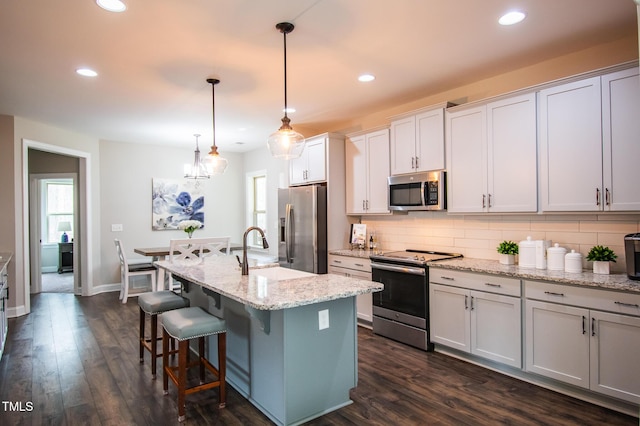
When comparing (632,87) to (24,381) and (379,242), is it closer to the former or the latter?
(379,242)

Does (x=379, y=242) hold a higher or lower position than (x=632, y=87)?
lower

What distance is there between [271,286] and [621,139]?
269cm

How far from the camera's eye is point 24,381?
3146mm

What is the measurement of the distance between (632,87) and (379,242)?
3.05 m

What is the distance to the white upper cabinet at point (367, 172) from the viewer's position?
4.62 m

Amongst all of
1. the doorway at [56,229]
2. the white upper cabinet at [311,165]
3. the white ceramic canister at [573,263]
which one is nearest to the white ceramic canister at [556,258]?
the white ceramic canister at [573,263]

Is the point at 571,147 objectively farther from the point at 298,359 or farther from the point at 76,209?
the point at 76,209

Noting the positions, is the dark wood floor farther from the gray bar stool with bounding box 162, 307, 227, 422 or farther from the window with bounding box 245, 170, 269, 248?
the window with bounding box 245, 170, 269, 248

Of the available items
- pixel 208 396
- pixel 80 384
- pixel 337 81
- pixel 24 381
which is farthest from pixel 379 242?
pixel 24 381

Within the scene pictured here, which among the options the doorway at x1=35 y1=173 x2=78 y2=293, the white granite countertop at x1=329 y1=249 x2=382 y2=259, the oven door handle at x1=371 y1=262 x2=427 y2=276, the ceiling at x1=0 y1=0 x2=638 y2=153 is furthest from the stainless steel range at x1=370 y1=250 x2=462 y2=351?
the doorway at x1=35 y1=173 x2=78 y2=293

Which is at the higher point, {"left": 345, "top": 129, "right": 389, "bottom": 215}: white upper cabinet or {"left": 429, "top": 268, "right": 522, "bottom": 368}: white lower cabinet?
{"left": 345, "top": 129, "right": 389, "bottom": 215}: white upper cabinet

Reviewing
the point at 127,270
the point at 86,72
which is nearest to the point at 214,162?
the point at 86,72

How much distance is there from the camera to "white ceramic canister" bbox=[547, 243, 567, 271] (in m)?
3.08

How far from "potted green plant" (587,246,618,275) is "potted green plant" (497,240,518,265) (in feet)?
2.01
